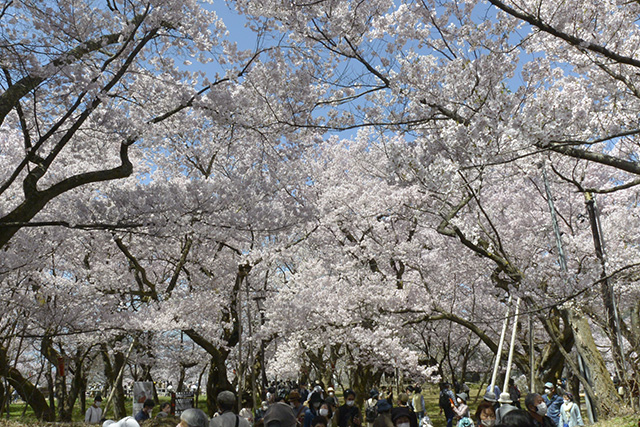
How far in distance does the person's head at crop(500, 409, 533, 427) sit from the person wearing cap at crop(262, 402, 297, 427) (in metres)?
2.16

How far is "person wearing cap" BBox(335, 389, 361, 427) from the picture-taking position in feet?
27.8

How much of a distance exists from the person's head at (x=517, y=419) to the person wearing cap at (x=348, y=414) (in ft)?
15.7

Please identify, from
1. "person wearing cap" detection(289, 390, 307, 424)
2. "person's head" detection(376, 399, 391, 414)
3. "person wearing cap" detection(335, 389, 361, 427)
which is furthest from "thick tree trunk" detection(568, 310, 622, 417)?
"person wearing cap" detection(289, 390, 307, 424)

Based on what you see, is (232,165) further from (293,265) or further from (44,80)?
(44,80)

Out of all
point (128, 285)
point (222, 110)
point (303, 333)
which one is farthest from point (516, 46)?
point (128, 285)

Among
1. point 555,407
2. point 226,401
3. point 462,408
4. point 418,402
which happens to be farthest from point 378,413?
point 418,402

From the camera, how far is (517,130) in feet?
17.3

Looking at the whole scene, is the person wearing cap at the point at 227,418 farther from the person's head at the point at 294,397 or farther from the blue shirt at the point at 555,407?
the blue shirt at the point at 555,407

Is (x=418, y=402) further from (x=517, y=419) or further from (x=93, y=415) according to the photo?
(x=517, y=419)

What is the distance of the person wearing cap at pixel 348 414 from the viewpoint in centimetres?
848

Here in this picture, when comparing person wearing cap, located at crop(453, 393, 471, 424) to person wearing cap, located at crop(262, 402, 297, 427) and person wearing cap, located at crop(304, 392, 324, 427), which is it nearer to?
person wearing cap, located at crop(304, 392, 324, 427)

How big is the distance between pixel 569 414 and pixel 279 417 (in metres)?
6.30

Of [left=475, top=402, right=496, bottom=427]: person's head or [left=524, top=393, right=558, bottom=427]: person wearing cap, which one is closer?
[left=524, top=393, right=558, bottom=427]: person wearing cap

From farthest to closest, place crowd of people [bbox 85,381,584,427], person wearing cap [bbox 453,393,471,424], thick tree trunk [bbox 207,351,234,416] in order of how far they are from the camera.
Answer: thick tree trunk [bbox 207,351,234,416]
person wearing cap [bbox 453,393,471,424]
crowd of people [bbox 85,381,584,427]
